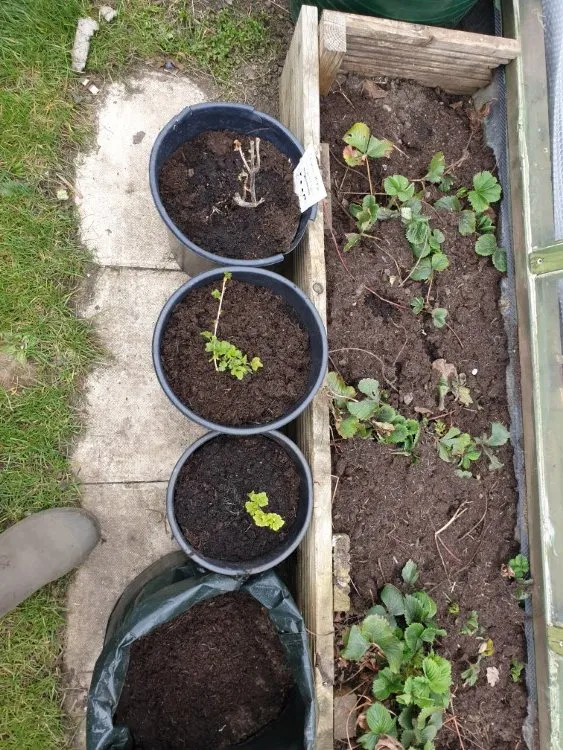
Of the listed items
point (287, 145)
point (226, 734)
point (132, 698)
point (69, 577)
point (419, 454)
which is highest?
point (287, 145)

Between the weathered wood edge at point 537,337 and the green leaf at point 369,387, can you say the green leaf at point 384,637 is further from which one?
the green leaf at point 369,387

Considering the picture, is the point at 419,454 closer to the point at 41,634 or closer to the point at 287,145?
the point at 287,145

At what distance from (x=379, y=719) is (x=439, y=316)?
Answer: 4.13 feet

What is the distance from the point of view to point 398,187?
198 centimetres

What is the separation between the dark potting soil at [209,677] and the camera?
68.0 inches

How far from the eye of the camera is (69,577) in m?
1.99

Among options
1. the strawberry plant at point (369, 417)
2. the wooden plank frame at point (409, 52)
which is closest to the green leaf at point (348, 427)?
the strawberry plant at point (369, 417)

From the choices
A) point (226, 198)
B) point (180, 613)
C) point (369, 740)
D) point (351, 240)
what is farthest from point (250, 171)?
point (369, 740)

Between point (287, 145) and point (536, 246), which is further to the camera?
point (536, 246)

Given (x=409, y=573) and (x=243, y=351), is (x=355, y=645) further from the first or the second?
(x=243, y=351)

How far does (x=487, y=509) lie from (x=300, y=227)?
1.15m

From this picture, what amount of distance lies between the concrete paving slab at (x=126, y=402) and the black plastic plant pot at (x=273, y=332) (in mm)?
427

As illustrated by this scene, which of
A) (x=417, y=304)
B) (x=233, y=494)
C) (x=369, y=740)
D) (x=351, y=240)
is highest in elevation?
(x=351, y=240)

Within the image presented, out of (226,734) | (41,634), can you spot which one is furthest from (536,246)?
(41,634)
